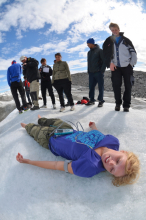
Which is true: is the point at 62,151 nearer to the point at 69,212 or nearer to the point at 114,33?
the point at 69,212

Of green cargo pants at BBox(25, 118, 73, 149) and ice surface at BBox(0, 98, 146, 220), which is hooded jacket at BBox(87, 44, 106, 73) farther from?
ice surface at BBox(0, 98, 146, 220)

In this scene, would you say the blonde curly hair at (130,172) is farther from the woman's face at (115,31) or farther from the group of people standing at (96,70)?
the woman's face at (115,31)

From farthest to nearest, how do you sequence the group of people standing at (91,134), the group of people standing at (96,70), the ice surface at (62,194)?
the group of people standing at (96,70), the group of people standing at (91,134), the ice surface at (62,194)

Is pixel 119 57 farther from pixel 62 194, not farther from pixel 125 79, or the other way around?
pixel 62 194

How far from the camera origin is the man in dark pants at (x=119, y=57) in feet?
11.6

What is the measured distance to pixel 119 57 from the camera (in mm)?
3625

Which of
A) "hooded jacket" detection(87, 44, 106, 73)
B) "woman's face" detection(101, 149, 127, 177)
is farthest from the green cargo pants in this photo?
"hooded jacket" detection(87, 44, 106, 73)

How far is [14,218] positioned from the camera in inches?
65.6

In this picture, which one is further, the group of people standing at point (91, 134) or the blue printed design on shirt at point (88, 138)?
the blue printed design on shirt at point (88, 138)

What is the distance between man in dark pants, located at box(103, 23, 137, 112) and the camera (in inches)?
139

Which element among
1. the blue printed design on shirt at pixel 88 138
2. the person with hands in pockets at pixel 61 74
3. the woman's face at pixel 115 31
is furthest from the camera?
the person with hands in pockets at pixel 61 74

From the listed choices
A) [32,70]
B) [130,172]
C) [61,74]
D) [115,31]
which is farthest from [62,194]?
[32,70]

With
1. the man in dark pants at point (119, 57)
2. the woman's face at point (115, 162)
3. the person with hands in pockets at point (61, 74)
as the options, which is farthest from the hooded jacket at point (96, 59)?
the woman's face at point (115, 162)

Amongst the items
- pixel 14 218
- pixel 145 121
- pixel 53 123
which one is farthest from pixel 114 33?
pixel 14 218
